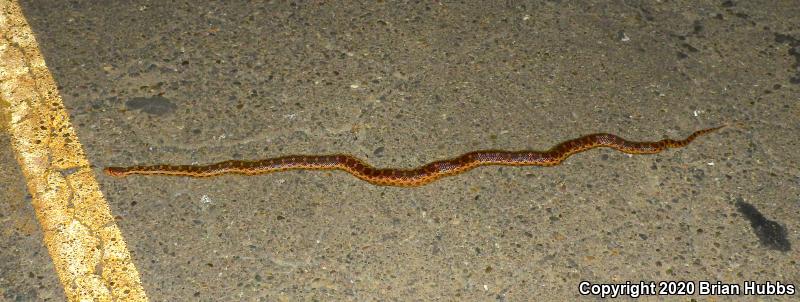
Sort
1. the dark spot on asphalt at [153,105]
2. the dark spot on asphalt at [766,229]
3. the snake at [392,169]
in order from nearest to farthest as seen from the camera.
Answer: the dark spot on asphalt at [766,229] < the snake at [392,169] < the dark spot on asphalt at [153,105]

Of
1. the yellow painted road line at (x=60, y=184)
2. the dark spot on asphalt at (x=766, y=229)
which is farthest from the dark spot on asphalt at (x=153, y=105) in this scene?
the dark spot on asphalt at (x=766, y=229)

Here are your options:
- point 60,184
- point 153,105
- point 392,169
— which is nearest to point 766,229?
point 392,169

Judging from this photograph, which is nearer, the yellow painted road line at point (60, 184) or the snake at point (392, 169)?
the yellow painted road line at point (60, 184)

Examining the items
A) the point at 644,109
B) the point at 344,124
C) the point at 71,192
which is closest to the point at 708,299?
the point at 644,109

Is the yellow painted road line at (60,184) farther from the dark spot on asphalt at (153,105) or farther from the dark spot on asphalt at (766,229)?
the dark spot on asphalt at (766,229)

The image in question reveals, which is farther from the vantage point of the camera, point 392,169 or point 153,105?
point 153,105

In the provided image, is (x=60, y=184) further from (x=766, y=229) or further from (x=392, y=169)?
Answer: (x=766, y=229)
